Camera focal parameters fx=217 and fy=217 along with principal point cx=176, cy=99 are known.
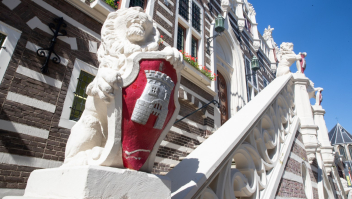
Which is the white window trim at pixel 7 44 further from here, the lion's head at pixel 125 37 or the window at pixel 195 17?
the window at pixel 195 17

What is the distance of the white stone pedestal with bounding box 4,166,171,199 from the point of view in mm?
1282

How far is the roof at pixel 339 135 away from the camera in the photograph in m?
46.1

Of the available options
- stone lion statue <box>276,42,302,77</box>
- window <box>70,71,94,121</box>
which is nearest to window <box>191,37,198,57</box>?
stone lion statue <box>276,42,302,77</box>

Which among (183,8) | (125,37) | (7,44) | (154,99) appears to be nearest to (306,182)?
(154,99)

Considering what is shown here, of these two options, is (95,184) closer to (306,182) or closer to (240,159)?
(240,159)

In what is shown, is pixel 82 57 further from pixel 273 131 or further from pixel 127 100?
pixel 273 131

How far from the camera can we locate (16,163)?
11.9 feet

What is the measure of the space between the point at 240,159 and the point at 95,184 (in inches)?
88.9

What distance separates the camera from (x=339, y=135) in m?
47.4

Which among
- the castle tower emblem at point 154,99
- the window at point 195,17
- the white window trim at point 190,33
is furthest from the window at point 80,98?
the window at point 195,17

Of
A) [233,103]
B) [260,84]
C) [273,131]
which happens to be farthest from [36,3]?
[260,84]

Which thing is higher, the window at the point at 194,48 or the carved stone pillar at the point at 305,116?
the window at the point at 194,48

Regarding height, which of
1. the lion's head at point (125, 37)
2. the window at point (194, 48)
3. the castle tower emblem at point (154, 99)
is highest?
the window at point (194, 48)

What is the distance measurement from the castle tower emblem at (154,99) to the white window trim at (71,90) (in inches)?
135
